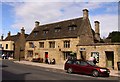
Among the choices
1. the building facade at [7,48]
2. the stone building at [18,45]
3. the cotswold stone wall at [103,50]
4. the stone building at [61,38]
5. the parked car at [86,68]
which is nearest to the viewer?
the parked car at [86,68]

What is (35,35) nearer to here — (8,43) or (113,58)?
(8,43)

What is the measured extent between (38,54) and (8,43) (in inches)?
722

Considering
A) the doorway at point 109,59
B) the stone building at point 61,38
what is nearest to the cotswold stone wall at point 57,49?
the stone building at point 61,38

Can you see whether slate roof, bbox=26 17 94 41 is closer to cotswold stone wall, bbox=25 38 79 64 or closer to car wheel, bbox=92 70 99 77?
cotswold stone wall, bbox=25 38 79 64

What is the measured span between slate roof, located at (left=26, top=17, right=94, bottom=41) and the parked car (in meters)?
12.7

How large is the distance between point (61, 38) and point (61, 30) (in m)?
2.91

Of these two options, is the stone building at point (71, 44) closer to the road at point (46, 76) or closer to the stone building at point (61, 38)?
the stone building at point (61, 38)

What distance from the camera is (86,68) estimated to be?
21.8 metres

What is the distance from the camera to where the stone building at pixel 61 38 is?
36125mm

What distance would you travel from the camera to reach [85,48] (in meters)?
32.2

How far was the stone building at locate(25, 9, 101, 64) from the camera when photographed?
36125 millimetres

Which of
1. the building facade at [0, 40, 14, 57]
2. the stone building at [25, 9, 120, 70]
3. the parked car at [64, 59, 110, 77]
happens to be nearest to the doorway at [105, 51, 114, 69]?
the stone building at [25, 9, 120, 70]

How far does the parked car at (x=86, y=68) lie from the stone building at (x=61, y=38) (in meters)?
11.6

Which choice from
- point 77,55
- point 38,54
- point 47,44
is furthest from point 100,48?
point 38,54
